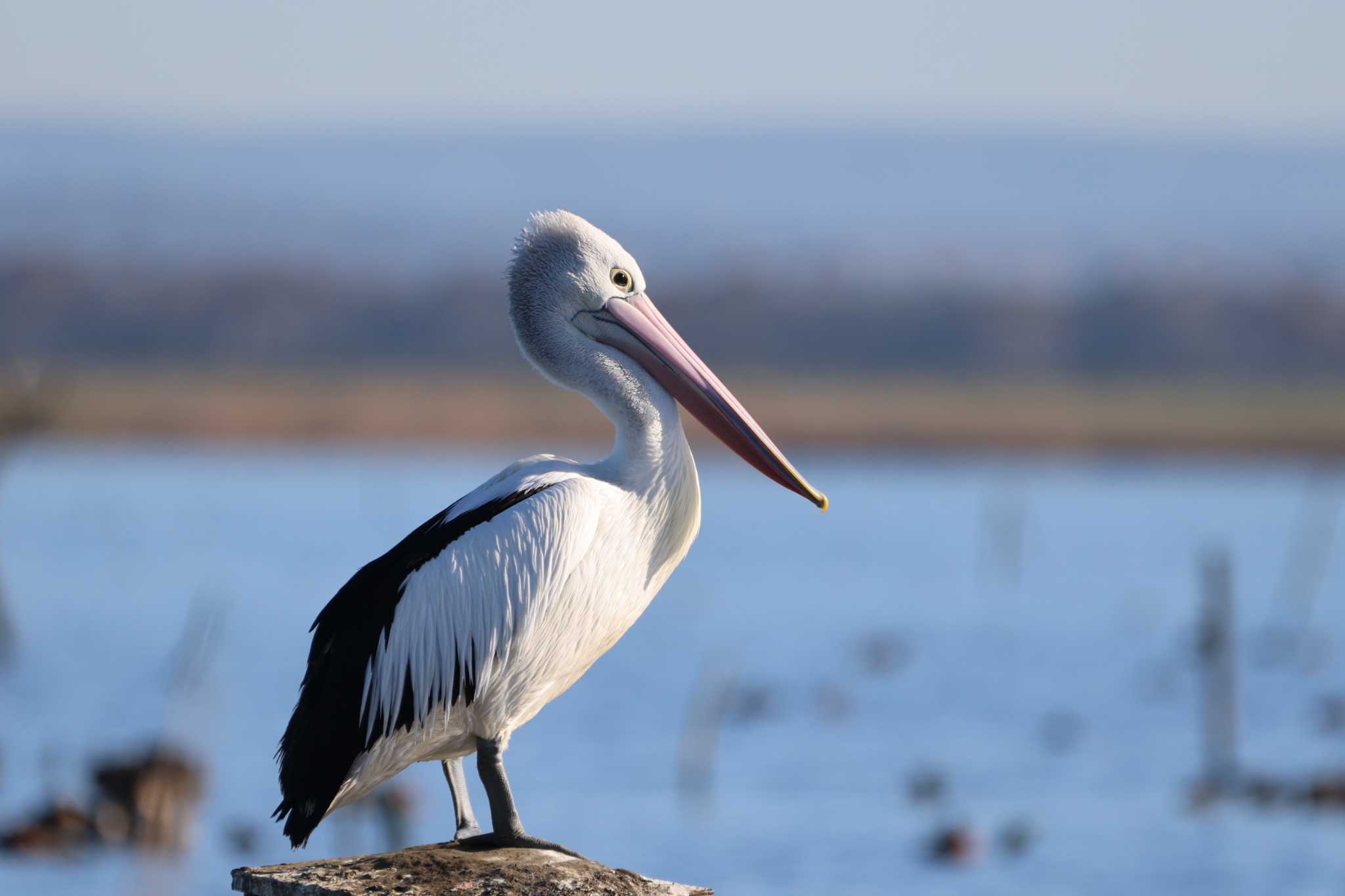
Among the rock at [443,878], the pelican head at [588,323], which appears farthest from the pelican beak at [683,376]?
the rock at [443,878]

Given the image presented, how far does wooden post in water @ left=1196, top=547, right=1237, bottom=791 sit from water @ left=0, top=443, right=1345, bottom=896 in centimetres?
40

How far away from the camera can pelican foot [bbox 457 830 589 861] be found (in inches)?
174

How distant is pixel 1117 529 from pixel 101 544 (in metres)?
18.1

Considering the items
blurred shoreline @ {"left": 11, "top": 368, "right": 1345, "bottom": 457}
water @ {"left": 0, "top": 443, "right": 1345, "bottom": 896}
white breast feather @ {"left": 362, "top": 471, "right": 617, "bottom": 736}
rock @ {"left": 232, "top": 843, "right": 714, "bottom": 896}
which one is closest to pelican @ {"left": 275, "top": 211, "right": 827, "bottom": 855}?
white breast feather @ {"left": 362, "top": 471, "right": 617, "bottom": 736}

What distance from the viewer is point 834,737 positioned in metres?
17.3

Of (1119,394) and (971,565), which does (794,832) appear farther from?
(1119,394)

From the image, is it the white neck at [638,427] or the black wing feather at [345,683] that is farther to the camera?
the white neck at [638,427]

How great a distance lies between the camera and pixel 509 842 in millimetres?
4449

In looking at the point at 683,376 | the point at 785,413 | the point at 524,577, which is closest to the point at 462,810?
the point at 524,577

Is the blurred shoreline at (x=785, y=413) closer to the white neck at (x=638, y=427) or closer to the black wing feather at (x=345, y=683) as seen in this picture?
the black wing feather at (x=345, y=683)

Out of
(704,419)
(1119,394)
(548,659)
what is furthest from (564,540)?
(1119,394)

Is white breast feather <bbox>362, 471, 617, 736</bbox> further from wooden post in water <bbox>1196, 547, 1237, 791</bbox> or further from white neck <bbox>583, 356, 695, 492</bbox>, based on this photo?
wooden post in water <bbox>1196, 547, 1237, 791</bbox>

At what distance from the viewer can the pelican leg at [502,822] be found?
175 inches

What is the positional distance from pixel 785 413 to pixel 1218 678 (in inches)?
943
